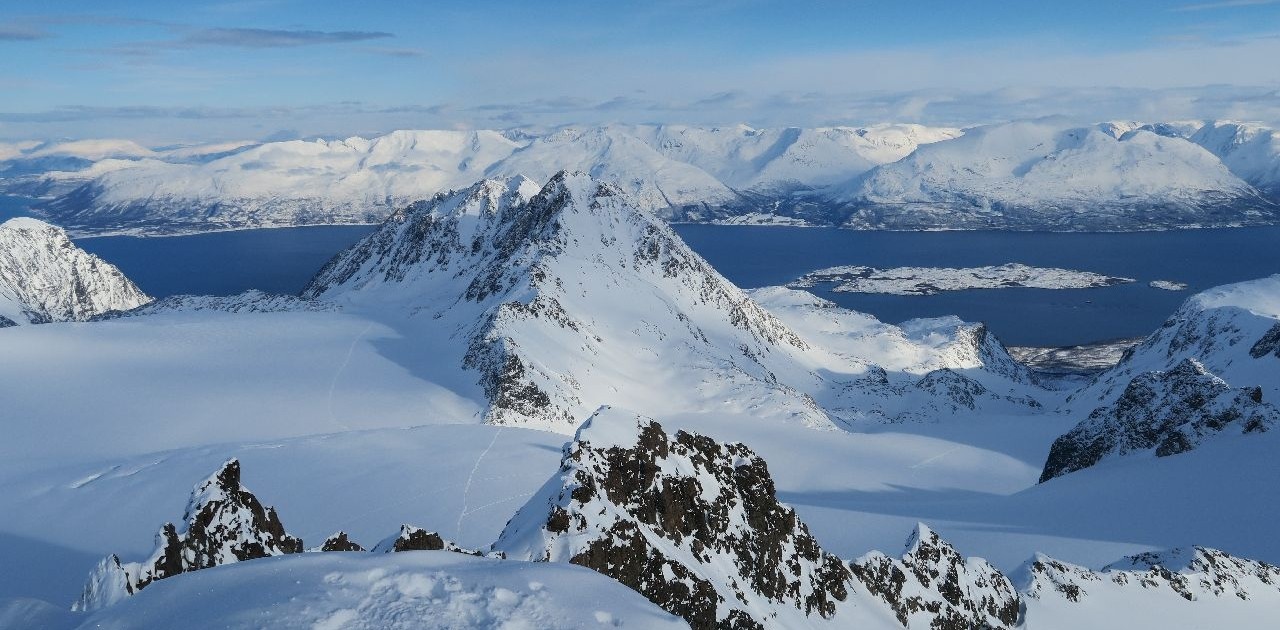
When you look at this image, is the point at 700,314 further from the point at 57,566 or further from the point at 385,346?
the point at 57,566

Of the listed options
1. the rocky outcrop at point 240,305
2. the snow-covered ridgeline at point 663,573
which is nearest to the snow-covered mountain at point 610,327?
the rocky outcrop at point 240,305

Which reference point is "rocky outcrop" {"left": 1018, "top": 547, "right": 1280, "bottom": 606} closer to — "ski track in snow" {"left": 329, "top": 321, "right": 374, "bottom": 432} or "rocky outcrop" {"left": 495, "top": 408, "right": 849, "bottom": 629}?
"rocky outcrop" {"left": 495, "top": 408, "right": 849, "bottom": 629}

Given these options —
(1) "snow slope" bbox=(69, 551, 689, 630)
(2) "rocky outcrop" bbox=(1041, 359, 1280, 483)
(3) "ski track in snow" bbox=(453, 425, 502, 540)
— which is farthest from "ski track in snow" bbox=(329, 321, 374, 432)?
(2) "rocky outcrop" bbox=(1041, 359, 1280, 483)

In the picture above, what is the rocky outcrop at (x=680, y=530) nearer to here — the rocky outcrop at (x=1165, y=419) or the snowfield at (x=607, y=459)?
the snowfield at (x=607, y=459)

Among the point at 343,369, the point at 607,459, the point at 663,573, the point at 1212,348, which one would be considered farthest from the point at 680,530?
the point at 1212,348

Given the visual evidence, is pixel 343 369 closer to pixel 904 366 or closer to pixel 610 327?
pixel 610 327
